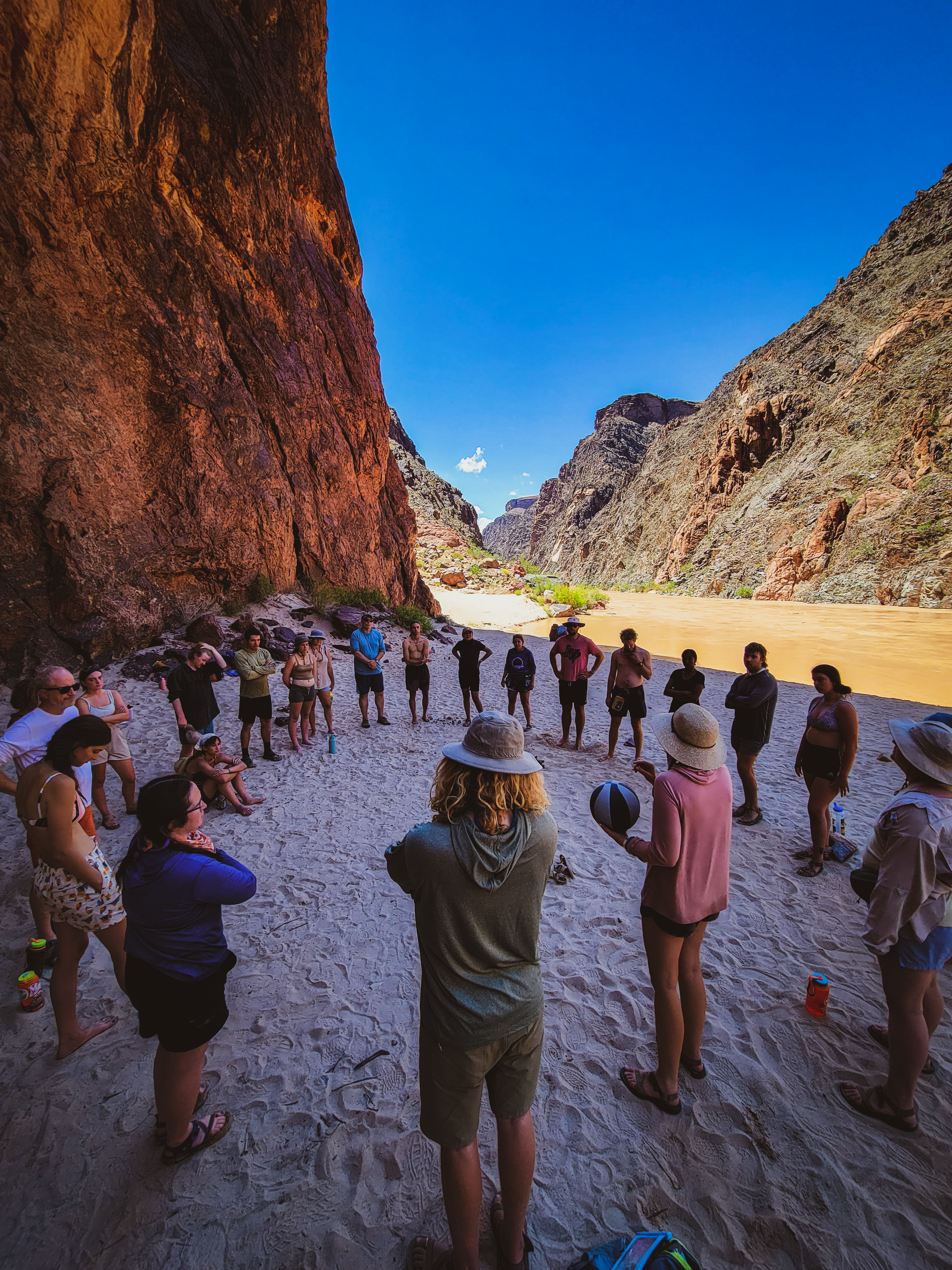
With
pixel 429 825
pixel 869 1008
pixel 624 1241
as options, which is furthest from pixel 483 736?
pixel 869 1008

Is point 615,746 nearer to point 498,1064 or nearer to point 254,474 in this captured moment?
point 498,1064

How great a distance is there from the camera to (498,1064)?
68.2 inches

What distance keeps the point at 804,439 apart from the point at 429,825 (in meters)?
56.3

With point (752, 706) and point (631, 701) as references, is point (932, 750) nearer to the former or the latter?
point (752, 706)

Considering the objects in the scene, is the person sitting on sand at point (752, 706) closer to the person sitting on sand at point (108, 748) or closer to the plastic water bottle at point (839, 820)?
the plastic water bottle at point (839, 820)

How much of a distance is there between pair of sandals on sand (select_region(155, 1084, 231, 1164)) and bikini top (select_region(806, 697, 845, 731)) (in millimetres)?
4867

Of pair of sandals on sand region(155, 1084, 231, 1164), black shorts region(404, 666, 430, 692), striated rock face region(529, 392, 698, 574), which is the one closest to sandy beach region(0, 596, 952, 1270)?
pair of sandals on sand region(155, 1084, 231, 1164)

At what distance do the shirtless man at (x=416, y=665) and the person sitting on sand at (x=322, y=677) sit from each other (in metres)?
1.32

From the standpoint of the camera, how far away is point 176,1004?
205 centimetres

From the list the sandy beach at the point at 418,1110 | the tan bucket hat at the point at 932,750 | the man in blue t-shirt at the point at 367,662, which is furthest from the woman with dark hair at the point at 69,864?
the man in blue t-shirt at the point at 367,662

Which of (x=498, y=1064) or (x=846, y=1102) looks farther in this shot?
(x=846, y=1102)

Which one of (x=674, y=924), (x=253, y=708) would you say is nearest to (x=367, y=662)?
(x=253, y=708)

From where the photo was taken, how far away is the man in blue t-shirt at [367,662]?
28.0 ft

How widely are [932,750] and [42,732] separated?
17.4 ft
